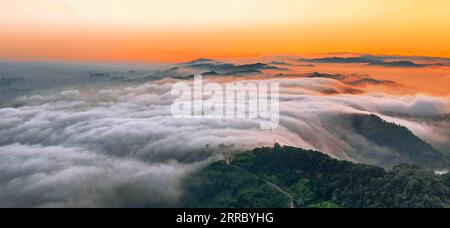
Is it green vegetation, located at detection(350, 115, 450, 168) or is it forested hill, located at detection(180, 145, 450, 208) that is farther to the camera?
green vegetation, located at detection(350, 115, 450, 168)

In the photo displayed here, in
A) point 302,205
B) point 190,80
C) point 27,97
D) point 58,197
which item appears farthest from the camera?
point 190,80

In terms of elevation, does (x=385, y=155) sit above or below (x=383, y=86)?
below

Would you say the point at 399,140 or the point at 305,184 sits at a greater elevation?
the point at 305,184

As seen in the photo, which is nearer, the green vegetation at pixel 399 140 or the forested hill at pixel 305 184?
the forested hill at pixel 305 184

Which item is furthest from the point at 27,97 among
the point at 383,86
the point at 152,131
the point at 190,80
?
the point at 383,86

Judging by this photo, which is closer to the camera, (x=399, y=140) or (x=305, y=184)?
(x=305, y=184)

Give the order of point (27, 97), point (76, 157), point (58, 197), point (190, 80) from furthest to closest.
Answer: point (190, 80) → point (27, 97) → point (76, 157) → point (58, 197)

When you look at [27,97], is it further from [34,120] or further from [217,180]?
Result: [217,180]

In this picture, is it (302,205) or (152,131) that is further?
(152,131)
